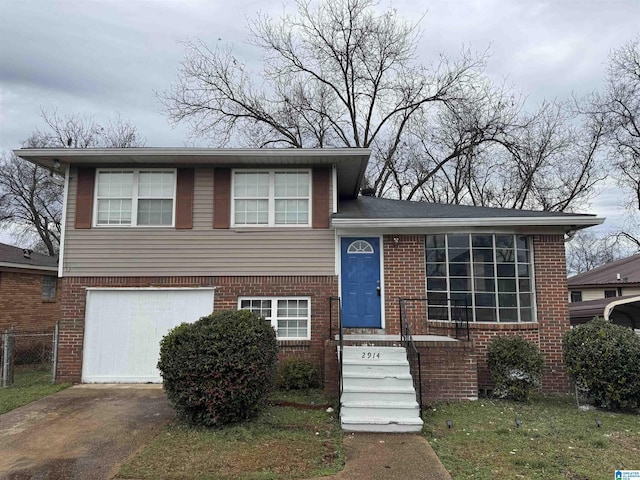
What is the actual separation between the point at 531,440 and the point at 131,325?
7.43 m

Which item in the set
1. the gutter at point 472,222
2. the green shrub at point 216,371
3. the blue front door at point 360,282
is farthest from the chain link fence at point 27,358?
the gutter at point 472,222

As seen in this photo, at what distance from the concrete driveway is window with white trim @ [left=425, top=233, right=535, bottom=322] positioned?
18.0ft

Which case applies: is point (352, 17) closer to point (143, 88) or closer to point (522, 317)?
point (143, 88)

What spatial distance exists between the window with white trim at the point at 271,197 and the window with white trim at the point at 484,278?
297cm

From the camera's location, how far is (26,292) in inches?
521

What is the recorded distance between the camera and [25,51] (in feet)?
31.7

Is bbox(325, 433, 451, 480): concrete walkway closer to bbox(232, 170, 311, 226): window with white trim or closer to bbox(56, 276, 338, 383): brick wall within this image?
bbox(56, 276, 338, 383): brick wall

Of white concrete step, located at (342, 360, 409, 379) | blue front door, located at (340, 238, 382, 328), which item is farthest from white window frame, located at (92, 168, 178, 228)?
white concrete step, located at (342, 360, 409, 379)

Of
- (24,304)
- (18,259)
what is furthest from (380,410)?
(18,259)

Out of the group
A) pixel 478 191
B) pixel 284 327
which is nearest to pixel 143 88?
pixel 284 327

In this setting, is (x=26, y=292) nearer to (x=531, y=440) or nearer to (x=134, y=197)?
(x=134, y=197)

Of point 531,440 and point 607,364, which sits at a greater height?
point 607,364

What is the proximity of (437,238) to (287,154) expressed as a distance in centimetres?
351

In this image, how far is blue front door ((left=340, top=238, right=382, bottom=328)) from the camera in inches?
348
